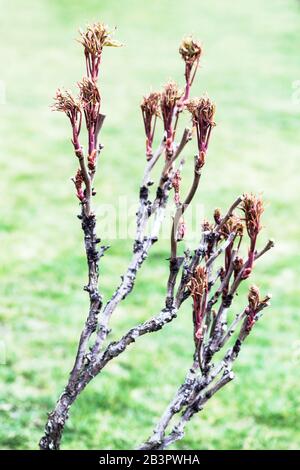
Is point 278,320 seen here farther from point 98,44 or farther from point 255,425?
point 98,44

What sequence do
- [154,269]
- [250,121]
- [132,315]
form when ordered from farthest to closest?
[250,121]
[154,269]
[132,315]

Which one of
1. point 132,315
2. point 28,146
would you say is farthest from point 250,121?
point 132,315

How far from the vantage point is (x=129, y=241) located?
8.81 metres

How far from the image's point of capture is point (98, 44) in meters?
2.38

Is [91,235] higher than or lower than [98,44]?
lower

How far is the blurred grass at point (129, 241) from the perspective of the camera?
527cm

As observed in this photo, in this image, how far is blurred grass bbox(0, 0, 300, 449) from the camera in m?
5.27

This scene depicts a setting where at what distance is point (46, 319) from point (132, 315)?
33.0 inches

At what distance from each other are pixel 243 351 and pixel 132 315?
114 centimetres

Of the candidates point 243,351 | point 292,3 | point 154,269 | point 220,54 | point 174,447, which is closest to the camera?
point 174,447

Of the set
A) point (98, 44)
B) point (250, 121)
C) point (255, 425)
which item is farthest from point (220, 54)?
point (98, 44)

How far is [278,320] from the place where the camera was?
709 centimetres

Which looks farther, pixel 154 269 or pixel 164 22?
pixel 164 22

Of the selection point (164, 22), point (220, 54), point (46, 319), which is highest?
point (164, 22)
